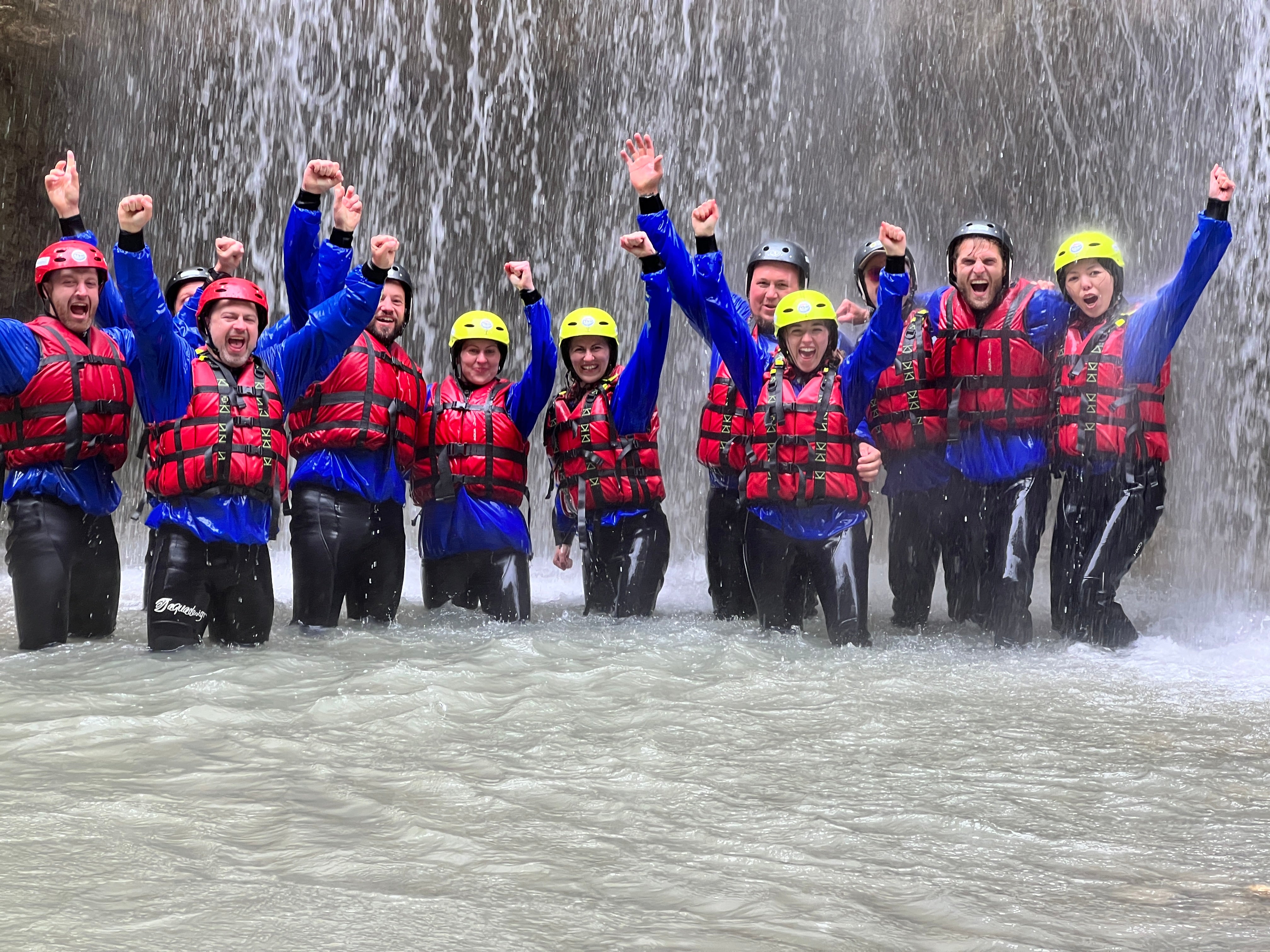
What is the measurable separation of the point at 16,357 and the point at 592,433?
2.57 metres

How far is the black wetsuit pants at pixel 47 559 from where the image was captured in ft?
16.3

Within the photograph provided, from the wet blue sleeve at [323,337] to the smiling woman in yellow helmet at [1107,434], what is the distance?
10.4ft

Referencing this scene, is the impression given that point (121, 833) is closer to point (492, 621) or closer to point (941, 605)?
point (492, 621)

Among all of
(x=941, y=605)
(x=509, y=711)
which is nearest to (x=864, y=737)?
(x=509, y=711)

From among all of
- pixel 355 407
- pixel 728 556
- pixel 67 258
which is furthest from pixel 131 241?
pixel 728 556

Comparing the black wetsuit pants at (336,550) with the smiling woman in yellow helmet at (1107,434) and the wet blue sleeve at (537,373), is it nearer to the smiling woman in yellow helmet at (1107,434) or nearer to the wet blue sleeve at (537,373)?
the wet blue sleeve at (537,373)

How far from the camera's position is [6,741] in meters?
3.49

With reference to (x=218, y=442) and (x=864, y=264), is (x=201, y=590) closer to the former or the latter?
(x=218, y=442)

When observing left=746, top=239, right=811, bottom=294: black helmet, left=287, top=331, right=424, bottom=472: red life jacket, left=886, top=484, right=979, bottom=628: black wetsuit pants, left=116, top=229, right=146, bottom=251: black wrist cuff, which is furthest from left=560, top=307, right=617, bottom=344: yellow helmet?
left=116, top=229, right=146, bottom=251: black wrist cuff

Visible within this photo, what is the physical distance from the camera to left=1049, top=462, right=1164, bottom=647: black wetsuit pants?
543 cm

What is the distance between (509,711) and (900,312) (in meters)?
2.37

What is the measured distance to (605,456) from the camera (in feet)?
19.6

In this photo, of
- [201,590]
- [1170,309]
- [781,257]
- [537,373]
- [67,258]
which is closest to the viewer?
[201,590]

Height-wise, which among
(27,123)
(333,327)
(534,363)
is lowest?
(534,363)
